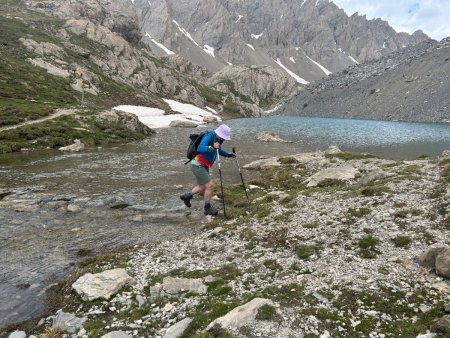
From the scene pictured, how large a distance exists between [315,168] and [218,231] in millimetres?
22033

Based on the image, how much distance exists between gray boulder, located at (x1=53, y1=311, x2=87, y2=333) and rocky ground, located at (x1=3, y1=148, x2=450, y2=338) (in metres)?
0.04

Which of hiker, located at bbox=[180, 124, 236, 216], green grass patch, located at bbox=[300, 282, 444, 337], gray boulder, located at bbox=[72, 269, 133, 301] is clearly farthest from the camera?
hiker, located at bbox=[180, 124, 236, 216]

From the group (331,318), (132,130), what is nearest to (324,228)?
(331,318)

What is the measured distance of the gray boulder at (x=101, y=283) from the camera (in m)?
11.6

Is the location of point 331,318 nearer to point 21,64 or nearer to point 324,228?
point 324,228

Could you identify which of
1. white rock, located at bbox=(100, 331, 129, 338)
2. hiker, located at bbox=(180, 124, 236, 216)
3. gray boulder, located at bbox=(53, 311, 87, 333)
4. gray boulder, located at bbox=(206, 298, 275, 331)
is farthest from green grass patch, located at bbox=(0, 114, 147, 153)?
gray boulder, located at bbox=(206, 298, 275, 331)

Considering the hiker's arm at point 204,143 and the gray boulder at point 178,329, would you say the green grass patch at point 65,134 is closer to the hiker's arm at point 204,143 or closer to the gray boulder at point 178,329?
the hiker's arm at point 204,143

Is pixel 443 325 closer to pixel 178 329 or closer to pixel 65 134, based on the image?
pixel 178 329

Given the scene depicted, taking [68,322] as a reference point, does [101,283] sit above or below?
above

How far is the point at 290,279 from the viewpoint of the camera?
37.0 ft

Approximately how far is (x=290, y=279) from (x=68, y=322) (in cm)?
668

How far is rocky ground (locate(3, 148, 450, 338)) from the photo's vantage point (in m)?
9.06

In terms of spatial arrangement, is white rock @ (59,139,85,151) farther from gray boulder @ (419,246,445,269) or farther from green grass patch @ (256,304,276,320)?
gray boulder @ (419,246,445,269)

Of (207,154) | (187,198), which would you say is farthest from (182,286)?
(187,198)
